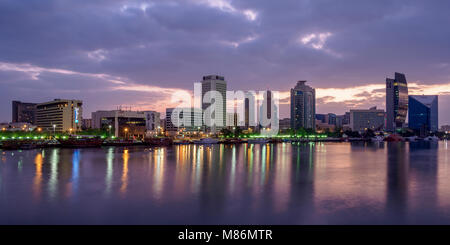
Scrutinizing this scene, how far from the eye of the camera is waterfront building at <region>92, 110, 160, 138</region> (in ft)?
407

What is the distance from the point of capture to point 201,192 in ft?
65.1

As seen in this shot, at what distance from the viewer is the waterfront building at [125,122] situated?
124m

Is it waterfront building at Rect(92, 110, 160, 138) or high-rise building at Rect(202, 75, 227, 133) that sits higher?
high-rise building at Rect(202, 75, 227, 133)

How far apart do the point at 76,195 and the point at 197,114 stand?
17055 cm

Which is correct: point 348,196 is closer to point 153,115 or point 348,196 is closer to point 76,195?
point 76,195
